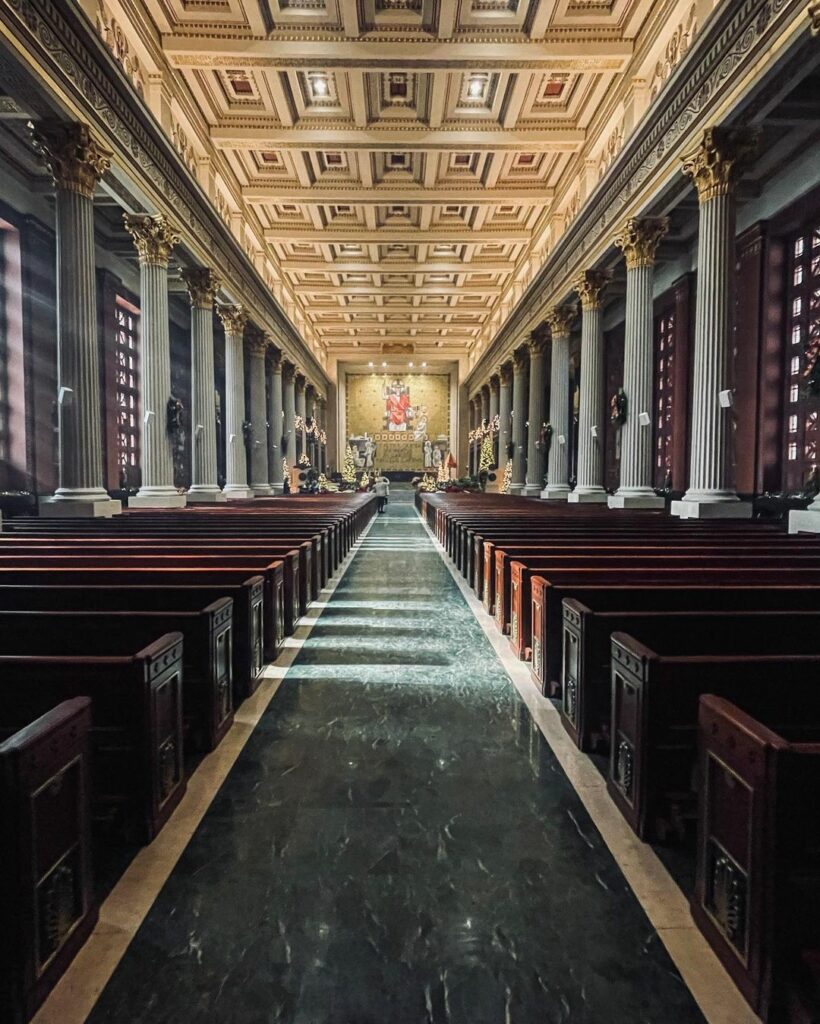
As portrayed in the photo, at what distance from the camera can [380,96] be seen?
13.4 metres

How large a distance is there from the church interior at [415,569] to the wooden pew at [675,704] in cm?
1

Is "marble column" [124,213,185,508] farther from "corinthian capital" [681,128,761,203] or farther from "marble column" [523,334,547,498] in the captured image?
"marble column" [523,334,547,498]

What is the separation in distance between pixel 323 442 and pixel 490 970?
107 feet

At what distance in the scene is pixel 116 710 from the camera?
1947 mm

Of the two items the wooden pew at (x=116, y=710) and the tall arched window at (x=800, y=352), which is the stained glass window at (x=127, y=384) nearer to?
the tall arched window at (x=800, y=352)

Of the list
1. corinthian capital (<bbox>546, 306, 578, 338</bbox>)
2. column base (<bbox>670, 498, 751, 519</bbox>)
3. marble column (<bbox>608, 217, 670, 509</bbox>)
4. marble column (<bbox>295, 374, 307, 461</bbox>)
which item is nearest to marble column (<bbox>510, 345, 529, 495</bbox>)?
corinthian capital (<bbox>546, 306, 578, 338</bbox>)

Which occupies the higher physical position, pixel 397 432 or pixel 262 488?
pixel 397 432

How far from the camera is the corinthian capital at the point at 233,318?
16578 mm

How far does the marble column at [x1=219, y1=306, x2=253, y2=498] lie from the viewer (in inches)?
659

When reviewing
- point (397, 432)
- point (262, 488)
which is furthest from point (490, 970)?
point (397, 432)

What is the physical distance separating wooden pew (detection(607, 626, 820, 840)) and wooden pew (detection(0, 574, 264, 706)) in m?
1.81

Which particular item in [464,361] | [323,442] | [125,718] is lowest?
[125,718]

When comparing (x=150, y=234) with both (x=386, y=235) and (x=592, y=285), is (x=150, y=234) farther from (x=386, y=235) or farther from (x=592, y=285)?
(x=386, y=235)

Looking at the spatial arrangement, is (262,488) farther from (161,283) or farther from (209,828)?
(209,828)
